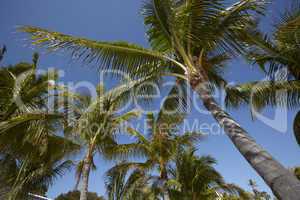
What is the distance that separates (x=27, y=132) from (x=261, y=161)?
14.9ft

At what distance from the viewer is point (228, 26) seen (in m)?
5.61

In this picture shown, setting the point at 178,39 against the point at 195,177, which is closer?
the point at 178,39

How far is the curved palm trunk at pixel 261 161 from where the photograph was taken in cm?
237

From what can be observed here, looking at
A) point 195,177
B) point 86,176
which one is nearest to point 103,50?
point 86,176

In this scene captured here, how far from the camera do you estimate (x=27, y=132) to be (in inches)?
201

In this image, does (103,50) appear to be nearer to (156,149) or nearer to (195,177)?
(156,149)

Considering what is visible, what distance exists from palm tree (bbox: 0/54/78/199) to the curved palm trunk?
3614 mm

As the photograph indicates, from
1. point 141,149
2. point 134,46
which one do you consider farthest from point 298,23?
point 141,149

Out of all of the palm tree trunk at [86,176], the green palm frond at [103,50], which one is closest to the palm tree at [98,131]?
the palm tree trunk at [86,176]

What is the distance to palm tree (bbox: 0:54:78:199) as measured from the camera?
5117 millimetres

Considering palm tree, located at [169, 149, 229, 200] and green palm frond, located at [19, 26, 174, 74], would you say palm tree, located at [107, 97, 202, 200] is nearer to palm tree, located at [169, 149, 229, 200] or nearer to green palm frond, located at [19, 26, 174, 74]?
palm tree, located at [169, 149, 229, 200]

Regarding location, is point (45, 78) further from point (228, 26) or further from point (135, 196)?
point (135, 196)

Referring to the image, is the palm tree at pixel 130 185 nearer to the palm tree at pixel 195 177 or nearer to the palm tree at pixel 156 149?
the palm tree at pixel 156 149

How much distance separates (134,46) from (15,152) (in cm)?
409
